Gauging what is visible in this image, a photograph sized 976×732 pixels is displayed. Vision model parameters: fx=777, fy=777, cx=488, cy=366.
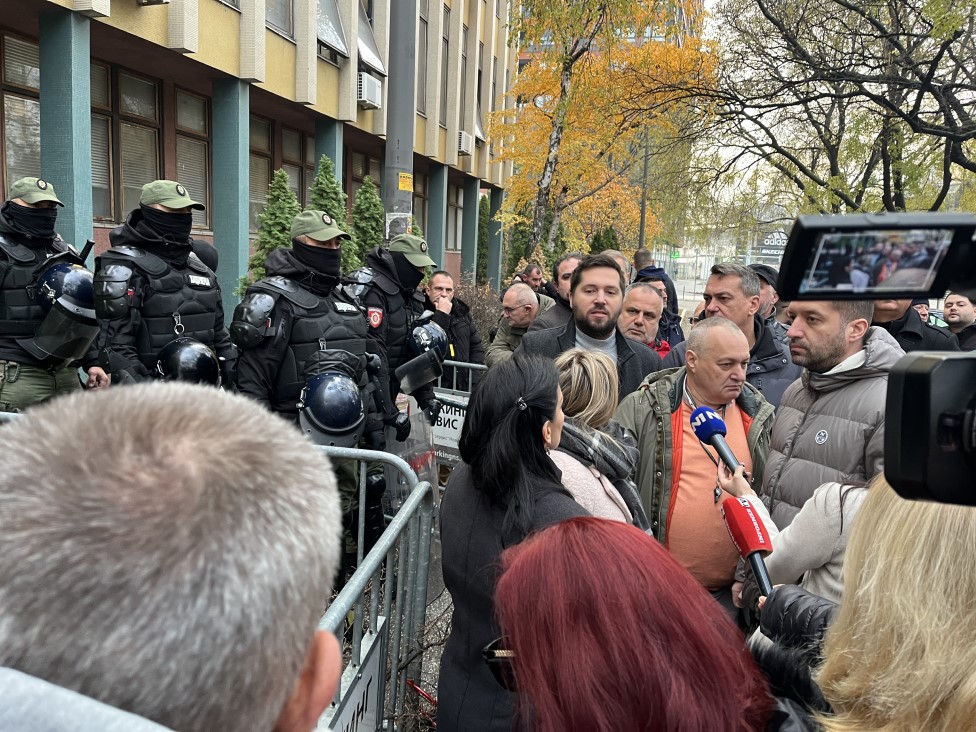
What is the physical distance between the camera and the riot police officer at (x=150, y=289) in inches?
181

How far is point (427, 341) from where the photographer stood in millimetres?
5531

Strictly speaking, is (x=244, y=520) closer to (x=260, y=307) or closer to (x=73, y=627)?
(x=73, y=627)

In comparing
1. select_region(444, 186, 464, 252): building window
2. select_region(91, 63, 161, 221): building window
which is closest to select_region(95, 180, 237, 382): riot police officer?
select_region(91, 63, 161, 221): building window

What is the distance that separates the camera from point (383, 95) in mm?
18438

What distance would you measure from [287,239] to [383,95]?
978 centimetres

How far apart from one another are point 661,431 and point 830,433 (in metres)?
0.73

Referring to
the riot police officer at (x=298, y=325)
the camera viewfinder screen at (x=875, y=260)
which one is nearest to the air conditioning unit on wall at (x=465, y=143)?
the riot police officer at (x=298, y=325)

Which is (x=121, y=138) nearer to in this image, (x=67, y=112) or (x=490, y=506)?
(x=67, y=112)

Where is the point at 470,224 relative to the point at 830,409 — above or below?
above

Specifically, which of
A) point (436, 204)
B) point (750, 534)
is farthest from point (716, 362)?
point (436, 204)

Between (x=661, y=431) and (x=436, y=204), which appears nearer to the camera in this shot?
(x=661, y=431)

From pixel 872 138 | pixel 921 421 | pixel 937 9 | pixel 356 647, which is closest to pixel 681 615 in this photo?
pixel 921 421

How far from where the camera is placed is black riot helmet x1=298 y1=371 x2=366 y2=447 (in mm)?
3908

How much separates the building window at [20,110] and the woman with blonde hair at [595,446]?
9542mm
